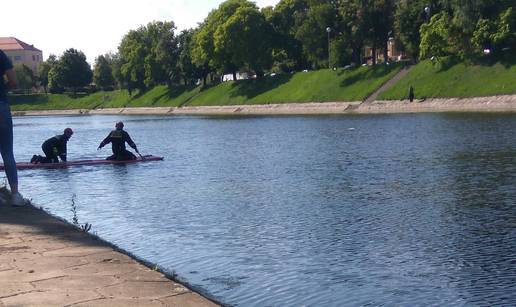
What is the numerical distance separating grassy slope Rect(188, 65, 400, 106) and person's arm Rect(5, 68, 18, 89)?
67816 millimetres

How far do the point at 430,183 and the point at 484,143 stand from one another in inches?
441

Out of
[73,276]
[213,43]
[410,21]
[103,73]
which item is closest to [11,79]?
[73,276]

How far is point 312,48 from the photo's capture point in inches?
3999

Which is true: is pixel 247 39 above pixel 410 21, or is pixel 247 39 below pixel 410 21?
above

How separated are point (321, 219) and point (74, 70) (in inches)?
6689

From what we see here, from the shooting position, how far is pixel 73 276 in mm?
8172

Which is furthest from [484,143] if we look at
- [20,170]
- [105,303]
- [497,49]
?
A: [497,49]

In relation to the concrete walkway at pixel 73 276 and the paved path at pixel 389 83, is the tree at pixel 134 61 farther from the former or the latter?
the concrete walkway at pixel 73 276

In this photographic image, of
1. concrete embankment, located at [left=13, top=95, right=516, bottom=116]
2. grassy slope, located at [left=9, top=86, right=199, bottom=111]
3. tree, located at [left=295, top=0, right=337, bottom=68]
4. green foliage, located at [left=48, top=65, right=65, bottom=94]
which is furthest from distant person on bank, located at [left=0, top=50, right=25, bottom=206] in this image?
green foliage, located at [left=48, top=65, right=65, bottom=94]

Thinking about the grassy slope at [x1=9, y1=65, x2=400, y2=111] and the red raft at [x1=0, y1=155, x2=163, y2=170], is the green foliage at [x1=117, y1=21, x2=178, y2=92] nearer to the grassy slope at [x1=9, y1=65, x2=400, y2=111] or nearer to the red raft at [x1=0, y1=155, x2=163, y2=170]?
the grassy slope at [x1=9, y1=65, x2=400, y2=111]

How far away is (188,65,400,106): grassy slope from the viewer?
274ft

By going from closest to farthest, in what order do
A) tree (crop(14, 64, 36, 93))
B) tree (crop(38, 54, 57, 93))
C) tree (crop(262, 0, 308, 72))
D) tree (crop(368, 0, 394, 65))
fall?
1. tree (crop(368, 0, 394, 65))
2. tree (crop(262, 0, 308, 72))
3. tree (crop(14, 64, 36, 93))
4. tree (crop(38, 54, 57, 93))

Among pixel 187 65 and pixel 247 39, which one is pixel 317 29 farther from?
pixel 187 65

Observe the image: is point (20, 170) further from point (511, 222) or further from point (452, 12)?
point (452, 12)
